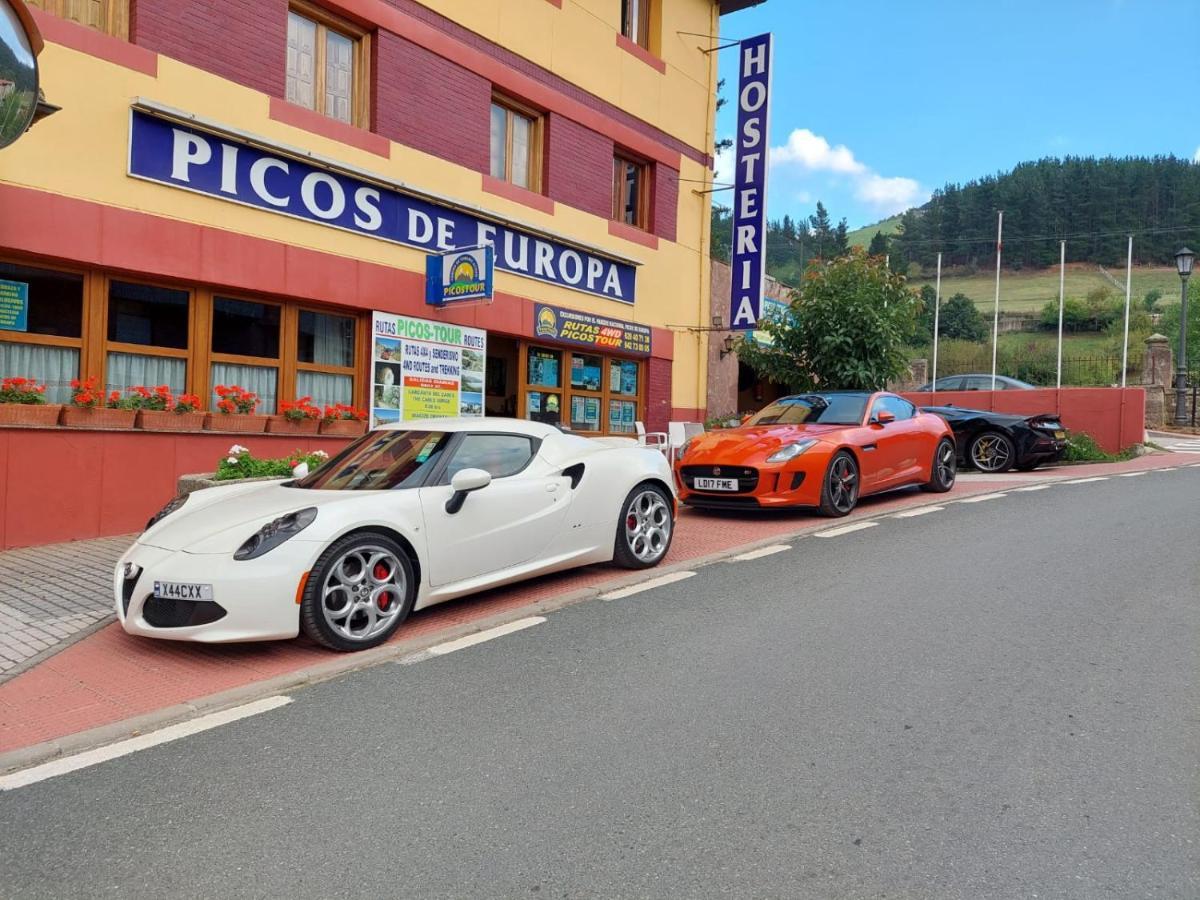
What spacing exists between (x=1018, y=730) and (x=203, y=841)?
313 cm

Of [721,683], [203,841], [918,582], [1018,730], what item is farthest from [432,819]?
[918,582]

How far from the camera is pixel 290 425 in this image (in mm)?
9992

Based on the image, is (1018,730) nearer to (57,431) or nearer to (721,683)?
(721,683)

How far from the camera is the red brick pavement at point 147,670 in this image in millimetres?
3848

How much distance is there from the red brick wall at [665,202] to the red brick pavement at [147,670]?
10933 mm

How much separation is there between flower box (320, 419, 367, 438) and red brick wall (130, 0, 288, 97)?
12.7ft

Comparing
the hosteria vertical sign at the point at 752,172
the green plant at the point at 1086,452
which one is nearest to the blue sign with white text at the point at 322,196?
the hosteria vertical sign at the point at 752,172

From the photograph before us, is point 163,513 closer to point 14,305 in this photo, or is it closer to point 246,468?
point 246,468

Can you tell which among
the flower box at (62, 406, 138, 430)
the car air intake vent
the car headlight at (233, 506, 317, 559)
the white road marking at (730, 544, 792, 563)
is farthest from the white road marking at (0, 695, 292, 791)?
the flower box at (62, 406, 138, 430)

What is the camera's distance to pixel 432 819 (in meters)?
2.86

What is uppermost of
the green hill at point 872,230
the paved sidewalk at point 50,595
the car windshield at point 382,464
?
the green hill at point 872,230

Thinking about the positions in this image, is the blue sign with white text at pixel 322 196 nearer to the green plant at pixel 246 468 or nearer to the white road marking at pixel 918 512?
the green plant at pixel 246 468

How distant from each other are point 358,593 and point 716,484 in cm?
503

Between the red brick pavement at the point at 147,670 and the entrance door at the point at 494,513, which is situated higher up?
the entrance door at the point at 494,513
